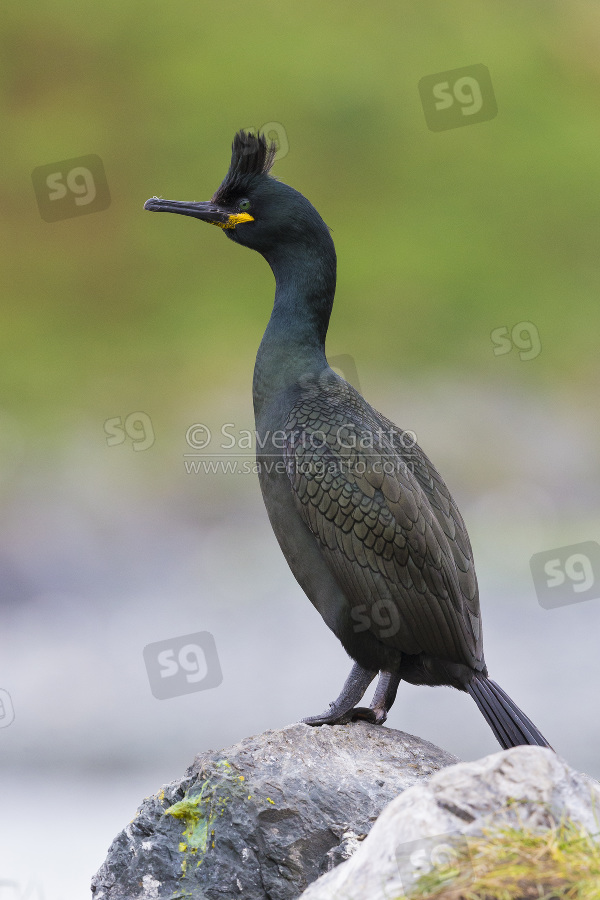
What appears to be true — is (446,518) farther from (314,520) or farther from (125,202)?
(125,202)

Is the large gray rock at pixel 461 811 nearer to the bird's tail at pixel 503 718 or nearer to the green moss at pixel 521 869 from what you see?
the green moss at pixel 521 869

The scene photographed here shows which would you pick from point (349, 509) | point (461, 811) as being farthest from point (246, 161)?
point (461, 811)

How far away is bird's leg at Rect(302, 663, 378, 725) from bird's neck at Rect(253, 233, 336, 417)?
137 centimetres

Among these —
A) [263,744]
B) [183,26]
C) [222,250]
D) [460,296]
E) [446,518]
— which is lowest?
[263,744]

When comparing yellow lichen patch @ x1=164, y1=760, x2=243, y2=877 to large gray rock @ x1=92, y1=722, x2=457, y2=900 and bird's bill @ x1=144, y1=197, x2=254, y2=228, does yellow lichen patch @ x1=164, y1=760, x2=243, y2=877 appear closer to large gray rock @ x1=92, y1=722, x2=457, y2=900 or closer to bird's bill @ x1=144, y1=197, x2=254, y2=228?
large gray rock @ x1=92, y1=722, x2=457, y2=900

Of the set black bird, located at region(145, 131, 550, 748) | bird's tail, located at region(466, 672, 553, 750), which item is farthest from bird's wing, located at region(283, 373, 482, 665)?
bird's tail, located at region(466, 672, 553, 750)

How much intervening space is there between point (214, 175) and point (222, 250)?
32.6 inches

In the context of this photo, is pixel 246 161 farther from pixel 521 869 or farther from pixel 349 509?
pixel 521 869

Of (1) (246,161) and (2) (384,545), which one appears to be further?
(1) (246,161)

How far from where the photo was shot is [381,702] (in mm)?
6043

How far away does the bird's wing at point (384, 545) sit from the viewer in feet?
18.5

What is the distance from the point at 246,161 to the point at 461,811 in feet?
12.1

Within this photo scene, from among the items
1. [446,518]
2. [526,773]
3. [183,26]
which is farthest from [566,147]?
[526,773]

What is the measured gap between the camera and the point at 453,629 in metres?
5.61
